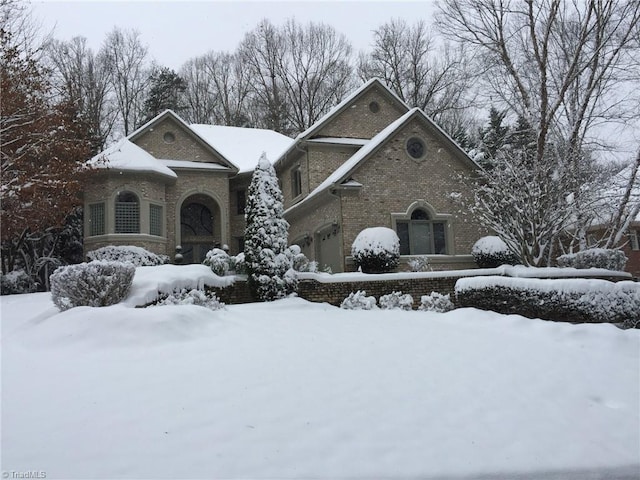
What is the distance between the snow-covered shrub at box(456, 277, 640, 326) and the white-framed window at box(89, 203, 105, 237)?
1541 centimetres

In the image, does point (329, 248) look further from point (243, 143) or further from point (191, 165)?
point (243, 143)

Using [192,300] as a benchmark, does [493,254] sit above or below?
above

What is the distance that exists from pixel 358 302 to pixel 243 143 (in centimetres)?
1719

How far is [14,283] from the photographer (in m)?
16.3

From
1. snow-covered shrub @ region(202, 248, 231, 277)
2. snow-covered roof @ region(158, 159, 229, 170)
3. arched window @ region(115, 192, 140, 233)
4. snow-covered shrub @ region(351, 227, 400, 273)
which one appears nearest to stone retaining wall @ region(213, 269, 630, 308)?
snow-covered shrub @ region(202, 248, 231, 277)

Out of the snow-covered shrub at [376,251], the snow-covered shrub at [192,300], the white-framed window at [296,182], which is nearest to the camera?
the snow-covered shrub at [192,300]

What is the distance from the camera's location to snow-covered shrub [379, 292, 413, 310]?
464 inches

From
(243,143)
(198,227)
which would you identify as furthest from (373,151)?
(243,143)

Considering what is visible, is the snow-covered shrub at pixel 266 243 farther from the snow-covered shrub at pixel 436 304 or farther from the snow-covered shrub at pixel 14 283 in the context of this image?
the snow-covered shrub at pixel 14 283

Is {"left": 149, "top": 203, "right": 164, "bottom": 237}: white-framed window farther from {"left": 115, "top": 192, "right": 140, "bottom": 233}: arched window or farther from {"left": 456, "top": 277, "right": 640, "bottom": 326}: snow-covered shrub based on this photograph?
{"left": 456, "top": 277, "right": 640, "bottom": 326}: snow-covered shrub

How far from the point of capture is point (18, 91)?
15.7 meters

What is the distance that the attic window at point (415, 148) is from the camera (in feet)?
56.9

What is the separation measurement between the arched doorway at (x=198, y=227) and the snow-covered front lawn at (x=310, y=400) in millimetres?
15280

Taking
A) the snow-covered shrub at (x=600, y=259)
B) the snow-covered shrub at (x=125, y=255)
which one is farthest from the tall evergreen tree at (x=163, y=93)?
the snow-covered shrub at (x=600, y=259)
